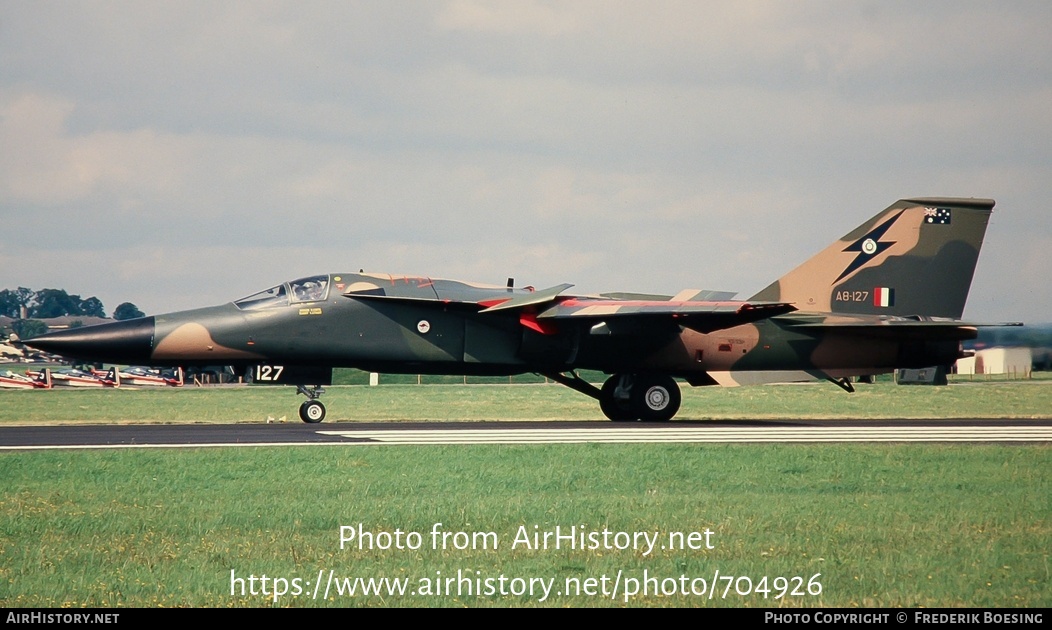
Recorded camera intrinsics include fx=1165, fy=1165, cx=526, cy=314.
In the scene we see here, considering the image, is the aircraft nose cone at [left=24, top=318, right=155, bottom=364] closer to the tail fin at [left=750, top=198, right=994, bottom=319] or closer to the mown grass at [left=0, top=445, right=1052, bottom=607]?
the mown grass at [left=0, top=445, right=1052, bottom=607]

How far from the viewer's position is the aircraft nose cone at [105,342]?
19.3m

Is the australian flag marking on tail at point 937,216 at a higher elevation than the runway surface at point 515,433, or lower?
higher

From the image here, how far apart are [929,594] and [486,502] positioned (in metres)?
4.27

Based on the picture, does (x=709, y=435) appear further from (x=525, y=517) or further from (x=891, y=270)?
(x=525, y=517)

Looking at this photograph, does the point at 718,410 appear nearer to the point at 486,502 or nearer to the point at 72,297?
the point at 486,502

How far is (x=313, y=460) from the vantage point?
13.3 m

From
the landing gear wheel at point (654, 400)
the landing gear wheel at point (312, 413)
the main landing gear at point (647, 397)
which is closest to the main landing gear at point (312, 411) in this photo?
the landing gear wheel at point (312, 413)

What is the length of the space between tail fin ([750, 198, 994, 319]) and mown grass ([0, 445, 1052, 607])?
8.91 m

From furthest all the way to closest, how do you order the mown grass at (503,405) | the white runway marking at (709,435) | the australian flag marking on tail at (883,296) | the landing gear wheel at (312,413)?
the mown grass at (503,405)
the australian flag marking on tail at (883,296)
the landing gear wheel at (312,413)
the white runway marking at (709,435)

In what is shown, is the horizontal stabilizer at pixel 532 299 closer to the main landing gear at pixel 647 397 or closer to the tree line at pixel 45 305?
the main landing gear at pixel 647 397

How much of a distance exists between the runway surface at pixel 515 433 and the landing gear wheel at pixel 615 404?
1.31m

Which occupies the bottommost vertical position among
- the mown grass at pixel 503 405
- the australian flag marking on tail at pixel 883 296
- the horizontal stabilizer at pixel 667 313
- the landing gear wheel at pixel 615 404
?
the mown grass at pixel 503 405
